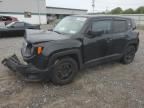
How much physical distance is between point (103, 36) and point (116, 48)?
2.43ft

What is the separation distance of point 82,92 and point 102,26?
1.96 metres

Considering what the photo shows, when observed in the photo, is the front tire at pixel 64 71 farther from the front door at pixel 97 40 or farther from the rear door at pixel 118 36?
the rear door at pixel 118 36

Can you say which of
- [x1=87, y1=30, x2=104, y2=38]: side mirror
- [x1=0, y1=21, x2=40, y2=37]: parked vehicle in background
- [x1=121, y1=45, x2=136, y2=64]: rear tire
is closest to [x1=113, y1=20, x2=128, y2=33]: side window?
[x1=121, y1=45, x2=136, y2=64]: rear tire

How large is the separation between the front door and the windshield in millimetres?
277

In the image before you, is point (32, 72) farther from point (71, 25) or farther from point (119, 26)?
point (119, 26)

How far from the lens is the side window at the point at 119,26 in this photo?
5168mm

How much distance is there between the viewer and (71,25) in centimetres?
473

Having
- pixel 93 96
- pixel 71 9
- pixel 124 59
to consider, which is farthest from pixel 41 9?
pixel 93 96

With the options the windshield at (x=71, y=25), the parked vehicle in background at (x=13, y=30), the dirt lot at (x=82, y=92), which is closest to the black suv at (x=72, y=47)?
the windshield at (x=71, y=25)

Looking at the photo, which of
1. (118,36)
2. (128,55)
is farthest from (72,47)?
(128,55)

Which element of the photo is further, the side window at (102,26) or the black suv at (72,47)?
the side window at (102,26)

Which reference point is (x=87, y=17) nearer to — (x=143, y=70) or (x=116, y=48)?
(x=116, y=48)

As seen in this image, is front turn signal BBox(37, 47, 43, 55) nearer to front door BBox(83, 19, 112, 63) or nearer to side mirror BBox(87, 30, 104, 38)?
front door BBox(83, 19, 112, 63)

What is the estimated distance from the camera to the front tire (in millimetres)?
3946
